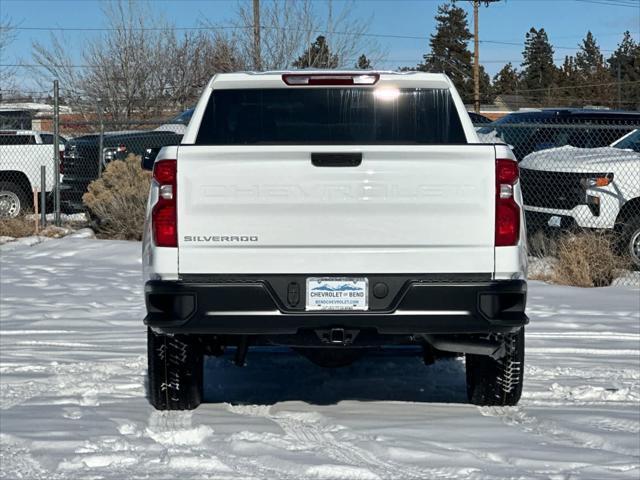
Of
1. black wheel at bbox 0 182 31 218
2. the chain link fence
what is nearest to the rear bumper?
the chain link fence

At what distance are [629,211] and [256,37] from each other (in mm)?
16184

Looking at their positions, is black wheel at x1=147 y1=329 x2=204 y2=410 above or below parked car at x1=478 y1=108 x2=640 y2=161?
below

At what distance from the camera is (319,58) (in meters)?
27.9

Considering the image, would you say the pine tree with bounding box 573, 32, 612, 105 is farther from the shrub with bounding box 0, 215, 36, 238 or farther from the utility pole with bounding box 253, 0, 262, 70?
the shrub with bounding box 0, 215, 36, 238

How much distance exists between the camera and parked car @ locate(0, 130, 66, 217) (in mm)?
17016

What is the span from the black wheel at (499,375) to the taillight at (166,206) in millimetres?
1894

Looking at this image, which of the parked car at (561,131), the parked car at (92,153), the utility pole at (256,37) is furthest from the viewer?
the utility pole at (256,37)

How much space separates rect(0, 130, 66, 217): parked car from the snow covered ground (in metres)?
7.61

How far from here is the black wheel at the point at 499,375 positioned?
6152 mm

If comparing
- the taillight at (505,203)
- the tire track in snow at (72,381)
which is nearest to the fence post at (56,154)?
the tire track in snow at (72,381)

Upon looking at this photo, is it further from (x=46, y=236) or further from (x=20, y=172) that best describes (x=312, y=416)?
(x=20, y=172)

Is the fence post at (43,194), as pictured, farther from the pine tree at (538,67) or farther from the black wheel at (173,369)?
the pine tree at (538,67)

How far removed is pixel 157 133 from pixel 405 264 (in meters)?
12.7

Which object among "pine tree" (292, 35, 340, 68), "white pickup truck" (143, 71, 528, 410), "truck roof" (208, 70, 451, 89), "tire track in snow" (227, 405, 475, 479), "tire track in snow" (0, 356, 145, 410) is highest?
"pine tree" (292, 35, 340, 68)
